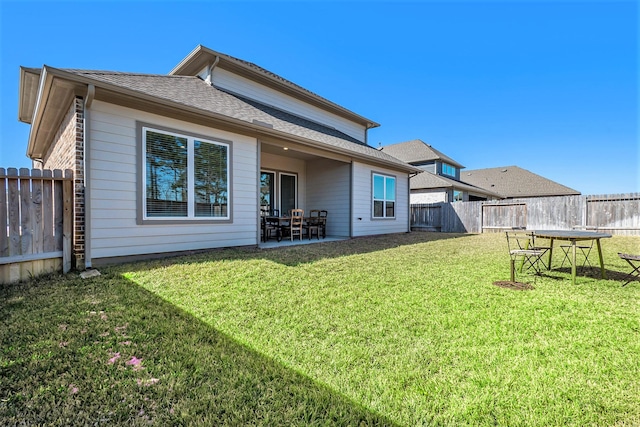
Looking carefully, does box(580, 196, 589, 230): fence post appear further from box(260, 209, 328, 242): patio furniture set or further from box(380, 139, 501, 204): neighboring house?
box(260, 209, 328, 242): patio furniture set

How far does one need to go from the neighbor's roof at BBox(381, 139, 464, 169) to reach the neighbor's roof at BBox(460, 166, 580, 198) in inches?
216

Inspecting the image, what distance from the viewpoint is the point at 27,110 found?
7922 millimetres

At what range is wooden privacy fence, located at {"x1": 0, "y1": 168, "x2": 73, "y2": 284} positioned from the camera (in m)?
4.24

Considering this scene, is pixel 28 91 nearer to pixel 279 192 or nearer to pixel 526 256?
pixel 279 192

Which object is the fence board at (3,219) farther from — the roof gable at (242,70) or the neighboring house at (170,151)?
the roof gable at (242,70)

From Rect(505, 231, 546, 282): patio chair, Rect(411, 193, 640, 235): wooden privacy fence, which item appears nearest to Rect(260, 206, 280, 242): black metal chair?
Rect(505, 231, 546, 282): patio chair

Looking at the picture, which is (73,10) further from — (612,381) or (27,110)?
(612,381)

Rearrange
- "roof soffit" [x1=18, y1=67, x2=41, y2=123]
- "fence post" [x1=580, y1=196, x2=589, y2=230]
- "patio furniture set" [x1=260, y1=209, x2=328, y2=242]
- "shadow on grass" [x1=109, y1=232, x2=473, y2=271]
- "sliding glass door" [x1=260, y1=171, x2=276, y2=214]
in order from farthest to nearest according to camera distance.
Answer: "fence post" [x1=580, y1=196, x2=589, y2=230] < "sliding glass door" [x1=260, y1=171, x2=276, y2=214] < "patio furniture set" [x1=260, y1=209, x2=328, y2=242] < "roof soffit" [x1=18, y1=67, x2=41, y2=123] < "shadow on grass" [x1=109, y1=232, x2=473, y2=271]

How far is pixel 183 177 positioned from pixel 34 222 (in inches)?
97.5

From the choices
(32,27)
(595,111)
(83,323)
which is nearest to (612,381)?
(83,323)

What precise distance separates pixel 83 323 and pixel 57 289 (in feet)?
5.29

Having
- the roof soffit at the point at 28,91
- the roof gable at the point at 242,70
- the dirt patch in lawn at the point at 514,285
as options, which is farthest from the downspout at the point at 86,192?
the dirt patch in lawn at the point at 514,285

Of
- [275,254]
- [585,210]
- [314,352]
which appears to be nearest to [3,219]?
[275,254]

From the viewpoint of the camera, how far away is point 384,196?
11891 mm
